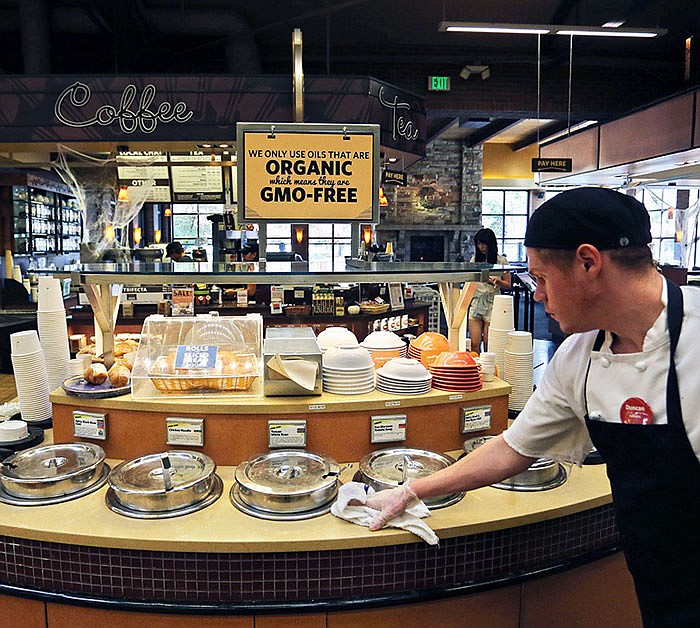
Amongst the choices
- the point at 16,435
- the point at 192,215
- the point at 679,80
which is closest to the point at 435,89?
the point at 679,80

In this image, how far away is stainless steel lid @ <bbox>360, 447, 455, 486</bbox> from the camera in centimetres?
201

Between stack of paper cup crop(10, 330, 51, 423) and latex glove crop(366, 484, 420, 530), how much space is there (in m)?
1.55

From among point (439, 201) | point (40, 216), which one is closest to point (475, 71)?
point (439, 201)

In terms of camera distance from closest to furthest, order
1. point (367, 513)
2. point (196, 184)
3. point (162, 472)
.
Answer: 1. point (367, 513)
2. point (162, 472)
3. point (196, 184)

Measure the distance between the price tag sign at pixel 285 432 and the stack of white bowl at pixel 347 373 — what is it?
19 cm

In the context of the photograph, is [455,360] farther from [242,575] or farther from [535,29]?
[535,29]

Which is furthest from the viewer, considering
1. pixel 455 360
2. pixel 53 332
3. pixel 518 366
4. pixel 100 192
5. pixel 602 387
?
pixel 100 192

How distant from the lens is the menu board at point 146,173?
650 centimetres

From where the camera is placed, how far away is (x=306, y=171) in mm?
2551

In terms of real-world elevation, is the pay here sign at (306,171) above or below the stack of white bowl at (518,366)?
above

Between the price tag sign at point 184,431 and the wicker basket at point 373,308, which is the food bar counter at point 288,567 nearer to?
the price tag sign at point 184,431

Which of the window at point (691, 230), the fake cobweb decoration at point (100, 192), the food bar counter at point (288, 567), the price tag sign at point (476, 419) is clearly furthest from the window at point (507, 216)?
the food bar counter at point (288, 567)

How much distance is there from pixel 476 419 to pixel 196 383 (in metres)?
1.15

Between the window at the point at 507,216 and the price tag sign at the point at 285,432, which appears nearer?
the price tag sign at the point at 285,432
